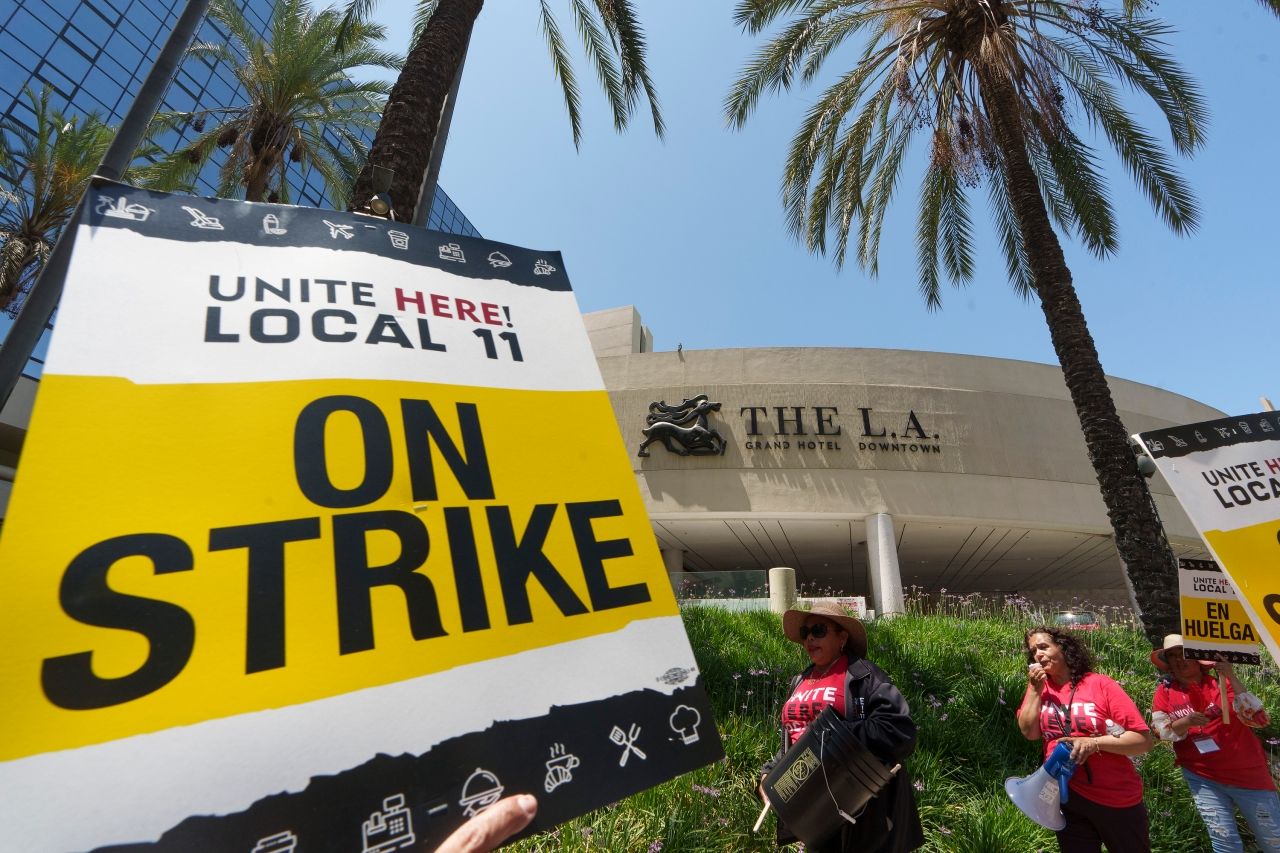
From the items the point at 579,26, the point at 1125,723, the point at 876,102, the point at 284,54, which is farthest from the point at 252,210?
the point at 284,54

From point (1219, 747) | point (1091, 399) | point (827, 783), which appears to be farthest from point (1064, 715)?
point (1091, 399)

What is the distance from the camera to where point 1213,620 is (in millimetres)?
3969

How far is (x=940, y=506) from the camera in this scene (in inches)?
674

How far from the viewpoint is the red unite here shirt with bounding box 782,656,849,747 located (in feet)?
10.1

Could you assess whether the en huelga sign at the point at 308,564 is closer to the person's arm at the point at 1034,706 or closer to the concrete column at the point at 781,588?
the person's arm at the point at 1034,706

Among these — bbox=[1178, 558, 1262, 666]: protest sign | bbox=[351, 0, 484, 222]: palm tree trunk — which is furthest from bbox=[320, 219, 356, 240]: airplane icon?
bbox=[1178, 558, 1262, 666]: protest sign

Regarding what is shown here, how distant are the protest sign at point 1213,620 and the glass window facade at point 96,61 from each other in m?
22.9

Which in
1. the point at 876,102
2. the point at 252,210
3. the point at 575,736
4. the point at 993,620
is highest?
the point at 876,102

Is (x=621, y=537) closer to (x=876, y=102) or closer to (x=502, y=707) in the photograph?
(x=502, y=707)

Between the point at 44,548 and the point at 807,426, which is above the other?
the point at 807,426

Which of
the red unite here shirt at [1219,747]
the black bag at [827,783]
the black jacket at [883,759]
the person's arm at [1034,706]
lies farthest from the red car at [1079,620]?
the black bag at [827,783]

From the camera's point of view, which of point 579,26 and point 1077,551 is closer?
point 579,26

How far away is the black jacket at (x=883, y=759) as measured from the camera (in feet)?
8.99

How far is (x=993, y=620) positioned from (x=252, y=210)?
461 inches
